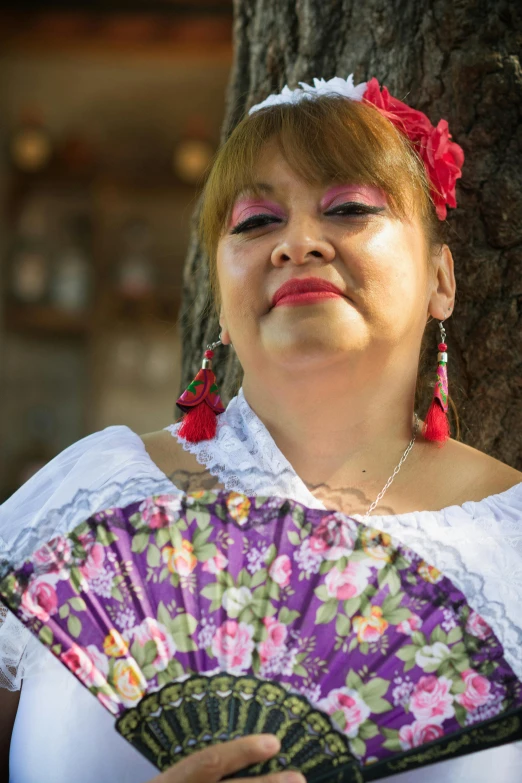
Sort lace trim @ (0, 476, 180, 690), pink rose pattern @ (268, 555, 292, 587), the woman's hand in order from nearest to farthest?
the woman's hand
pink rose pattern @ (268, 555, 292, 587)
lace trim @ (0, 476, 180, 690)

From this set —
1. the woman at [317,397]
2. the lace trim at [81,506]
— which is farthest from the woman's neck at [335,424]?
the lace trim at [81,506]

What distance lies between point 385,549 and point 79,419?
341 cm

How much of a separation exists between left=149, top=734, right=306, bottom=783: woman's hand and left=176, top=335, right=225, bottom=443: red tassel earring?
53 centimetres

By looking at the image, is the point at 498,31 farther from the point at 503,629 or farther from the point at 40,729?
the point at 40,729

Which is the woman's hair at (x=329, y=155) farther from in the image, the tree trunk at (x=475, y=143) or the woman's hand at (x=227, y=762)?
the woman's hand at (x=227, y=762)

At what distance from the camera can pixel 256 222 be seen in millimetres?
1501

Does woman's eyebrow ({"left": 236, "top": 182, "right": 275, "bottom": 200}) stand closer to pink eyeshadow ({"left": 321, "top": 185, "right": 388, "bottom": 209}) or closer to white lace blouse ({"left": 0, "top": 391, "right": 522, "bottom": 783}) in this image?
pink eyeshadow ({"left": 321, "top": 185, "right": 388, "bottom": 209})

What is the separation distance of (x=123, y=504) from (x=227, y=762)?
0.40 metres

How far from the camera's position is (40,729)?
1313mm

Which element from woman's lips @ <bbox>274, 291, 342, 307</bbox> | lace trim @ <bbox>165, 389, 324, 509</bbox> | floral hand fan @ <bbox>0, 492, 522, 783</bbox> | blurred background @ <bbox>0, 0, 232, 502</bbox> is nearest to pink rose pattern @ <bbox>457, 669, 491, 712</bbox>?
floral hand fan @ <bbox>0, 492, 522, 783</bbox>

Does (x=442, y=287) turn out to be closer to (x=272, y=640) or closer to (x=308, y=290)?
(x=308, y=290)

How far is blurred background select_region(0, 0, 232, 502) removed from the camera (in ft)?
14.3

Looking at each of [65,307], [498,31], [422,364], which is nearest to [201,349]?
[422,364]

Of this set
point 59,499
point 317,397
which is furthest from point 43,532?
point 317,397
